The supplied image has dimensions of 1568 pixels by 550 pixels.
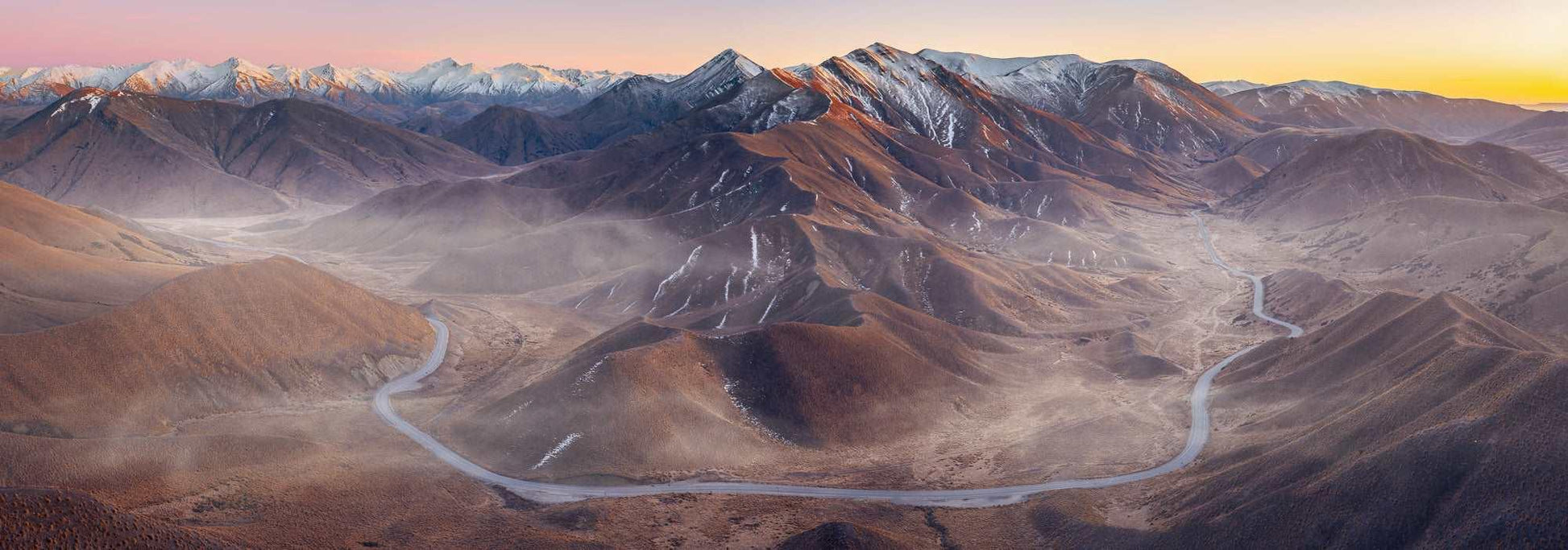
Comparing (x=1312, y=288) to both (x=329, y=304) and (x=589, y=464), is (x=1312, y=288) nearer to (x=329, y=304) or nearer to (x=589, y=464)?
(x=589, y=464)

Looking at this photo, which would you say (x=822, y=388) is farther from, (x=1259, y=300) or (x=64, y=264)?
(x=64, y=264)

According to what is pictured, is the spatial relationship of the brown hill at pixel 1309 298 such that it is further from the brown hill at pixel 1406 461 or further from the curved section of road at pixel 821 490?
the curved section of road at pixel 821 490

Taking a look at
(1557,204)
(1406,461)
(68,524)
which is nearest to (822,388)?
(1406,461)

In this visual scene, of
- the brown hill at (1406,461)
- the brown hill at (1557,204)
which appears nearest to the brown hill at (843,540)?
the brown hill at (1406,461)

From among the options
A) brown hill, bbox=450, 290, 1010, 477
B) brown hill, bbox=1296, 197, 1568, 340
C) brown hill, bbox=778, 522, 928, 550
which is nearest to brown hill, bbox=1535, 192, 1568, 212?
brown hill, bbox=1296, 197, 1568, 340

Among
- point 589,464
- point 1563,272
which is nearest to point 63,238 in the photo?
point 589,464

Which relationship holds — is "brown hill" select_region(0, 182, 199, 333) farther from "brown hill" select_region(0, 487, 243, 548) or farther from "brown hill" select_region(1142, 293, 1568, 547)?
"brown hill" select_region(1142, 293, 1568, 547)
